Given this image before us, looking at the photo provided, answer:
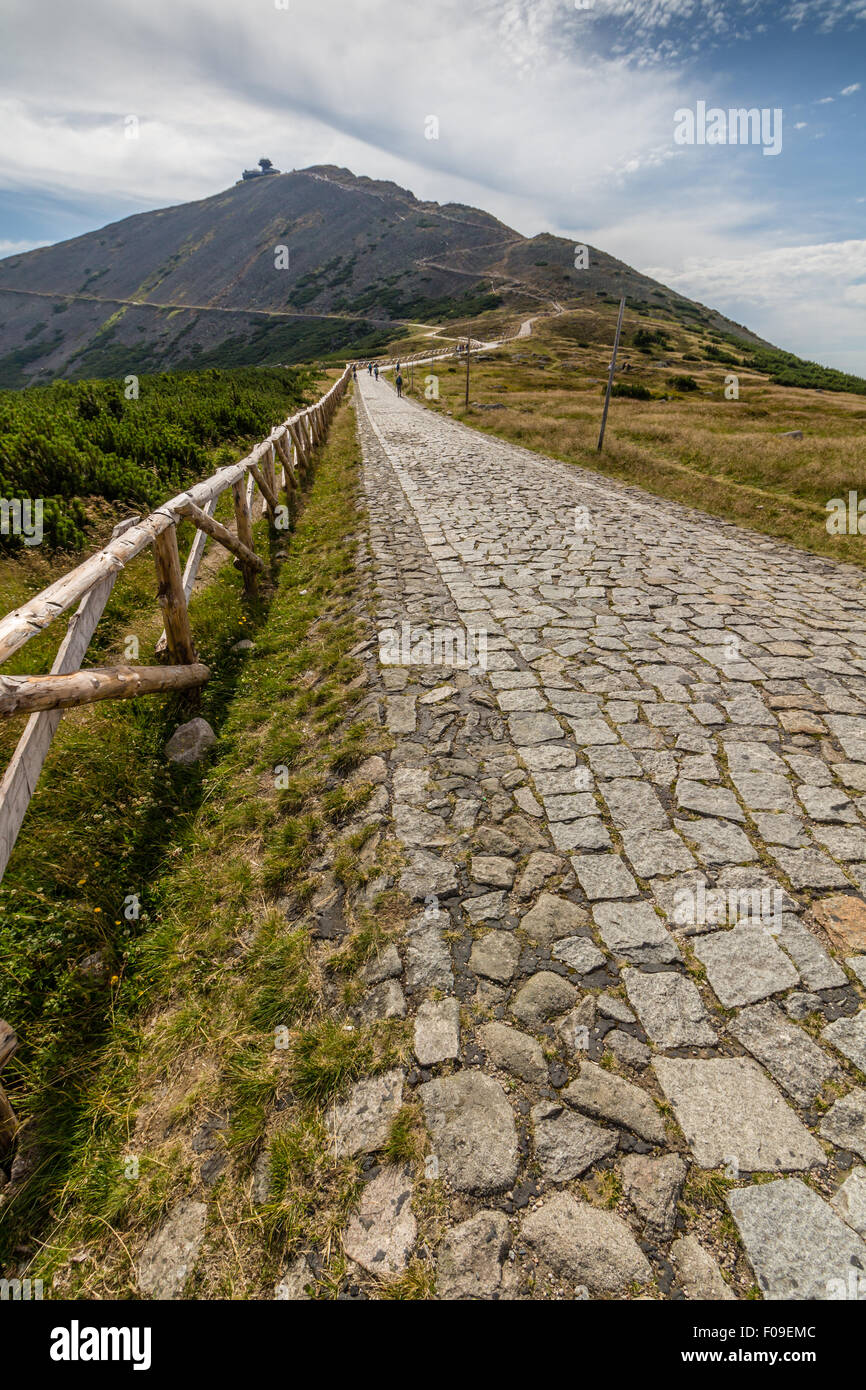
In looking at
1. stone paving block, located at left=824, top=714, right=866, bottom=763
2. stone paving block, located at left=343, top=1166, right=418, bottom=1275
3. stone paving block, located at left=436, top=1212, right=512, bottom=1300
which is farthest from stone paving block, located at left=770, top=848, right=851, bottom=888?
stone paving block, located at left=343, top=1166, right=418, bottom=1275

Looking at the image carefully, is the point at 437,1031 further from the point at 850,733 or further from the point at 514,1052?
the point at 850,733

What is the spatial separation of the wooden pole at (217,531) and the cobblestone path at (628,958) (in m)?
2.25

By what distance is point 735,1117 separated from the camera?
2.35 metres

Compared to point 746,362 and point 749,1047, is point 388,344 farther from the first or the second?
point 749,1047

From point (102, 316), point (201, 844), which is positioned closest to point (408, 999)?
A: point (201, 844)

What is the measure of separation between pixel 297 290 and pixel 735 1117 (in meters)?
177

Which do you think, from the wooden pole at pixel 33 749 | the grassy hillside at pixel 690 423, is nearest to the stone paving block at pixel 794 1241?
the wooden pole at pixel 33 749

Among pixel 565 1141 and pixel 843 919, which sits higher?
pixel 843 919

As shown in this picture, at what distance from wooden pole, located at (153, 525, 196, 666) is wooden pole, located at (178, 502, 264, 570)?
1.57ft

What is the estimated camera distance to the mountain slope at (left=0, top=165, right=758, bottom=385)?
4537 inches

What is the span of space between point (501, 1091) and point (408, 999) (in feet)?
1.90

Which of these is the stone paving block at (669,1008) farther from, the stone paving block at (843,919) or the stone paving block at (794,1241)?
the stone paving block at (843,919)

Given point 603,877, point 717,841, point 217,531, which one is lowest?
point 603,877

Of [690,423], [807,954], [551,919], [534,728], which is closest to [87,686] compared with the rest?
[551,919]
